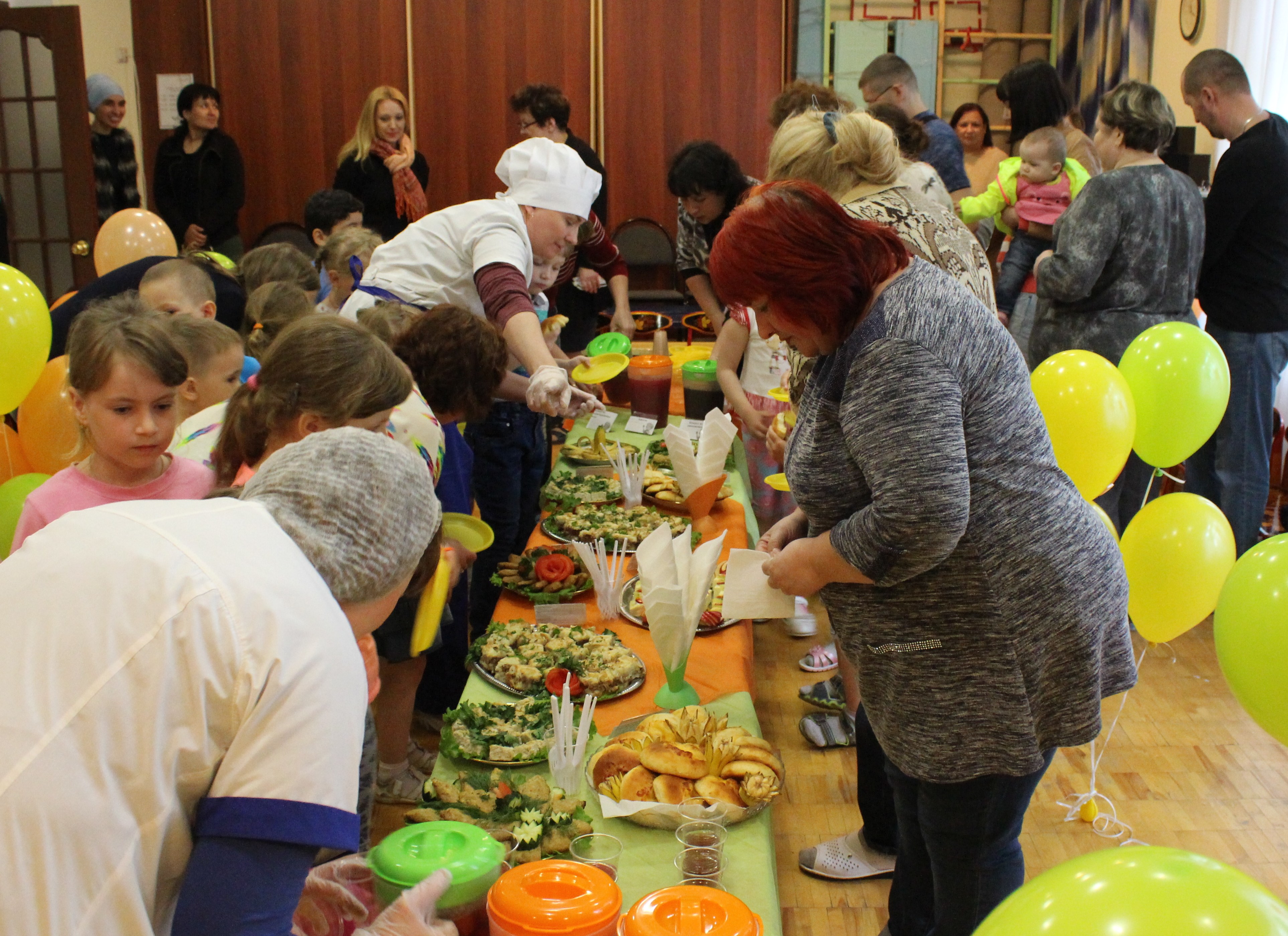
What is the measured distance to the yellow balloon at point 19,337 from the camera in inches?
91.5

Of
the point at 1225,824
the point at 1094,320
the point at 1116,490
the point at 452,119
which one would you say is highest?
the point at 452,119

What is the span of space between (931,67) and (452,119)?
132 inches

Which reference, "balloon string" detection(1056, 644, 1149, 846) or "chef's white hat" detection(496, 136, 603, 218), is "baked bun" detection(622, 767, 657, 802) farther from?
"chef's white hat" detection(496, 136, 603, 218)

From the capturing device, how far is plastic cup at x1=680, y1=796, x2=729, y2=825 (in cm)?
142

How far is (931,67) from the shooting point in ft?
24.3

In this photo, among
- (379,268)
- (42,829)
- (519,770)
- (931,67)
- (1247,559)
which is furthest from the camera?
(931,67)

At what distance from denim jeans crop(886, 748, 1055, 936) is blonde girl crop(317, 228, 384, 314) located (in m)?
2.46

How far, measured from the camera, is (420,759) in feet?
8.42

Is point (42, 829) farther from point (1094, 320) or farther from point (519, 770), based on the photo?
point (1094, 320)

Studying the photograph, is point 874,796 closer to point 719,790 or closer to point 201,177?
point 719,790

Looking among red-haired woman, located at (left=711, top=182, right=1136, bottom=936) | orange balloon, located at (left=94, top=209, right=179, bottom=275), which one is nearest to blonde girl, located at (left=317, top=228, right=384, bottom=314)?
orange balloon, located at (left=94, top=209, right=179, bottom=275)

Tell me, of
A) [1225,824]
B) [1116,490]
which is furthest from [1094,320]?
[1225,824]

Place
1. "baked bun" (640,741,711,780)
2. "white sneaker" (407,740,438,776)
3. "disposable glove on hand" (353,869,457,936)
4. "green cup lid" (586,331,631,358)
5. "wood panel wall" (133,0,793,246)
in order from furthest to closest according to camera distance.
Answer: "wood panel wall" (133,0,793,246)
"green cup lid" (586,331,631,358)
"white sneaker" (407,740,438,776)
"baked bun" (640,741,711,780)
"disposable glove on hand" (353,869,457,936)

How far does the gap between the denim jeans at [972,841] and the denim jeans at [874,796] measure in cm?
49
